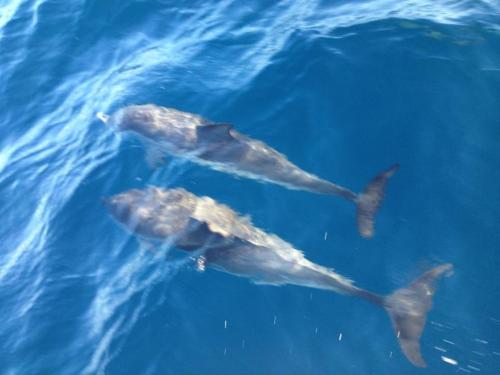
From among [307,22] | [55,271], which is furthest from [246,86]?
[55,271]

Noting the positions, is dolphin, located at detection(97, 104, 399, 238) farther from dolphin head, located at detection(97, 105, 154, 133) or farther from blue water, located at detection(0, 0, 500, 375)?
blue water, located at detection(0, 0, 500, 375)

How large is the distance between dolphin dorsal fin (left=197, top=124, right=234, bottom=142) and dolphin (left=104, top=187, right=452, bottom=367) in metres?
1.21

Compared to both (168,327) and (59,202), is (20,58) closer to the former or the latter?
(59,202)

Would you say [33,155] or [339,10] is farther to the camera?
[339,10]

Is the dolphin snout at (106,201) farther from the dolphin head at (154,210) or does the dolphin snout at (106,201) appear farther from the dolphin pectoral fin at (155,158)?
the dolphin pectoral fin at (155,158)

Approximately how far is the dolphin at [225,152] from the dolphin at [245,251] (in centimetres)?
106

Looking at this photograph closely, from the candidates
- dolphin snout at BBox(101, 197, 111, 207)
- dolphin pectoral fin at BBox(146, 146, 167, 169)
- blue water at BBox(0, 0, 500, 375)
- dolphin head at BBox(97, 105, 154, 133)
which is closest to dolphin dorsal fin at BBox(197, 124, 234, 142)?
blue water at BBox(0, 0, 500, 375)

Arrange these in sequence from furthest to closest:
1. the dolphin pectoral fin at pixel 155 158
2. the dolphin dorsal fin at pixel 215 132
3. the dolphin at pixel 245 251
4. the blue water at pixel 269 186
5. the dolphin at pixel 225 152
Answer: the dolphin pectoral fin at pixel 155 158 < the dolphin dorsal fin at pixel 215 132 < the dolphin at pixel 225 152 < the blue water at pixel 269 186 < the dolphin at pixel 245 251

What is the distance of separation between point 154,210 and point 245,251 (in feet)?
5.13

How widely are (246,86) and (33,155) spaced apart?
4529 millimetres

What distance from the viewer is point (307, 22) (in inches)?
445

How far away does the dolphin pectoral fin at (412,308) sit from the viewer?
19.1 feet

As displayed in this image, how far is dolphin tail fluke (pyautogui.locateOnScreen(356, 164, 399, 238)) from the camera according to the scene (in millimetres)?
7176

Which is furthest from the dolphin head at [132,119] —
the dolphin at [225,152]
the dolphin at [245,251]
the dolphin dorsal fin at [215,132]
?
the dolphin at [245,251]
